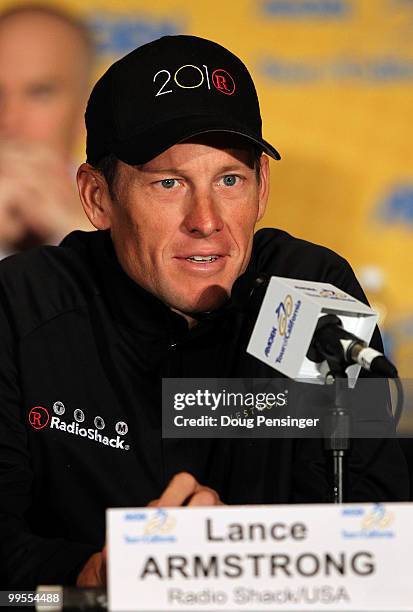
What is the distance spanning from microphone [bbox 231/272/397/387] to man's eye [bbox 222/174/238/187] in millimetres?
464

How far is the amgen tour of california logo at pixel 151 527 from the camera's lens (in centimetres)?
121

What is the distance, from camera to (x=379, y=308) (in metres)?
3.04

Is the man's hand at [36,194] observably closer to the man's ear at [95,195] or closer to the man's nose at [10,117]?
the man's nose at [10,117]

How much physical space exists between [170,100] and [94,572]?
824mm

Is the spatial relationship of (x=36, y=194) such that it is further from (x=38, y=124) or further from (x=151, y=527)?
(x=151, y=527)

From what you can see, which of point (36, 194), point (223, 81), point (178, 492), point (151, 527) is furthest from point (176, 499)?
point (36, 194)

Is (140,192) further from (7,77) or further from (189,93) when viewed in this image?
(7,77)

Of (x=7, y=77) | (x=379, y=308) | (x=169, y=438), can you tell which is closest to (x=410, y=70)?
(x=379, y=308)

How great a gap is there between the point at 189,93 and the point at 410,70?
1334 millimetres

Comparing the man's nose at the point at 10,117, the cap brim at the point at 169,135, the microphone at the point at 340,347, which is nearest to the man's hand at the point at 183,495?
the microphone at the point at 340,347

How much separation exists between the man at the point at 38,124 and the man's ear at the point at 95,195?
0.89 meters

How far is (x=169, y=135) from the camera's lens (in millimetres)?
1909

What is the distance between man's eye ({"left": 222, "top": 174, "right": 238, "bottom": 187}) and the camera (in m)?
1.99

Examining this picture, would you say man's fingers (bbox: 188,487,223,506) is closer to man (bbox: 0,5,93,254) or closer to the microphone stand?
the microphone stand
